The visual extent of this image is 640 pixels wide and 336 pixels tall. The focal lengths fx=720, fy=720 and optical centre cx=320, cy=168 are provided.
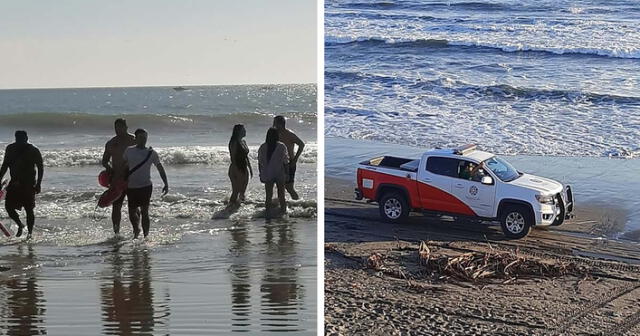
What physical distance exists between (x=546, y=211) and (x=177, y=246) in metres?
3.47

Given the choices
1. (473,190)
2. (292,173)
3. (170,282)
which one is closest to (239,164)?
(292,173)

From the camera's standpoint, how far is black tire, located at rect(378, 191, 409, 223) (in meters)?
5.94

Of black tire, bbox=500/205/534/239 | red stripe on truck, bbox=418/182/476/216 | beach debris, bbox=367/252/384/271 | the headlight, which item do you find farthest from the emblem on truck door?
beach debris, bbox=367/252/384/271

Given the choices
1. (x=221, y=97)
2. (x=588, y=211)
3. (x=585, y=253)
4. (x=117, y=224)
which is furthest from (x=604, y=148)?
(x=117, y=224)

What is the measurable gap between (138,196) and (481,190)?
338 centimetres

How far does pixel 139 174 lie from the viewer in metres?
2.68

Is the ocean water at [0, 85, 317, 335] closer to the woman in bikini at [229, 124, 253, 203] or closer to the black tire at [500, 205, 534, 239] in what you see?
the woman in bikini at [229, 124, 253, 203]

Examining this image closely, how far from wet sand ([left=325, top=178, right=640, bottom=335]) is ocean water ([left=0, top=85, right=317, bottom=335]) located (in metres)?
1.33

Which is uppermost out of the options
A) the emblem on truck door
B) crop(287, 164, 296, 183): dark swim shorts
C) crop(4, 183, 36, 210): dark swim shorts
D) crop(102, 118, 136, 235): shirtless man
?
crop(102, 118, 136, 235): shirtless man

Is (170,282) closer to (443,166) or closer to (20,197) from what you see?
(20,197)

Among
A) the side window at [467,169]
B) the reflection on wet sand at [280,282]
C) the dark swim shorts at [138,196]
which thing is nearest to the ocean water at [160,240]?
the reflection on wet sand at [280,282]

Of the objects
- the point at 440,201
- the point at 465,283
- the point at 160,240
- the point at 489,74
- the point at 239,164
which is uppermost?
the point at 489,74

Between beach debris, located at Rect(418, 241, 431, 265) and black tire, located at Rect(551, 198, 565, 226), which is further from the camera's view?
black tire, located at Rect(551, 198, 565, 226)

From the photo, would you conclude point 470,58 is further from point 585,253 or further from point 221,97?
point 221,97
